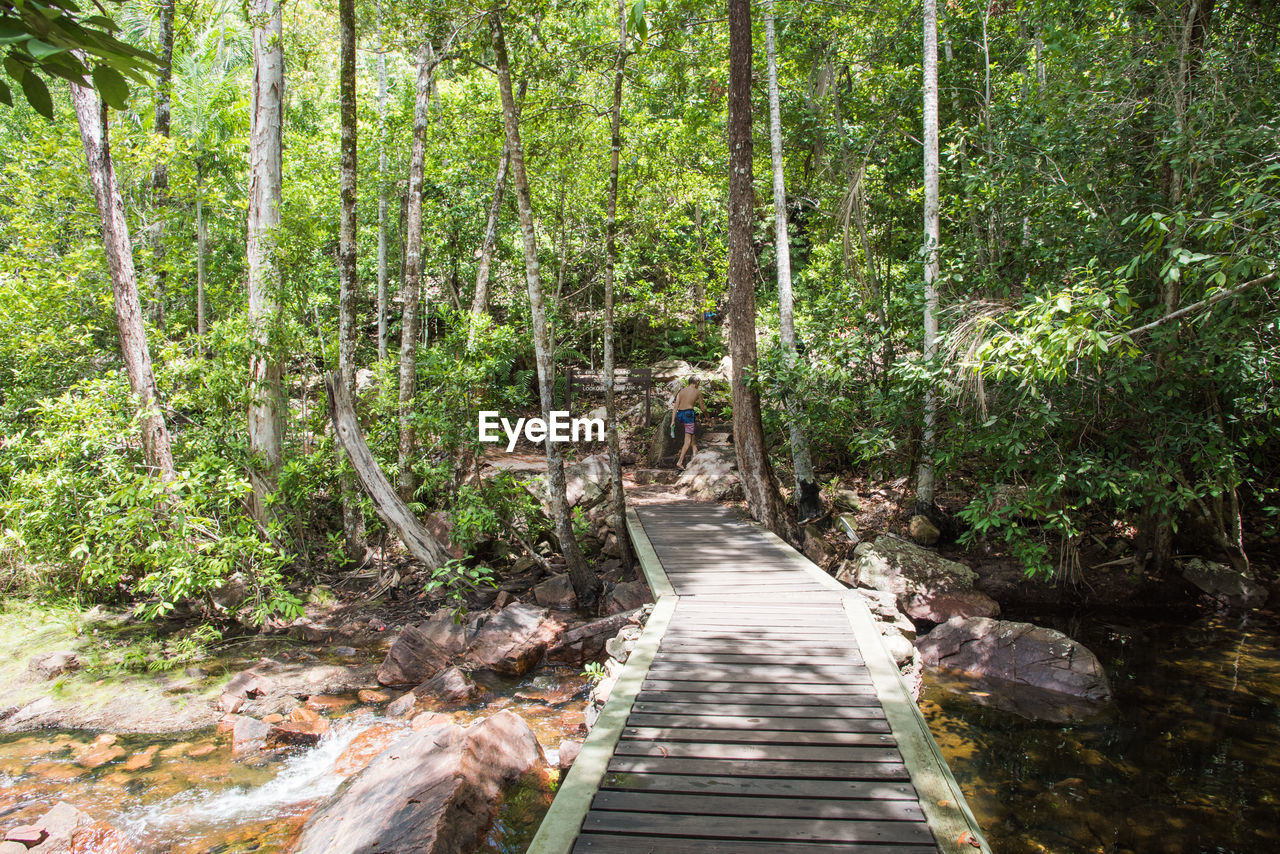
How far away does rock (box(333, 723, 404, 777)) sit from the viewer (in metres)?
5.84

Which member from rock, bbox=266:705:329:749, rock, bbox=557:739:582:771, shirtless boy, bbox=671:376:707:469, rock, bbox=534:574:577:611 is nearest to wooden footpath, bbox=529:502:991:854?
rock, bbox=557:739:582:771

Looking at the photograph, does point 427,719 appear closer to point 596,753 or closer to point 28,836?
point 28,836

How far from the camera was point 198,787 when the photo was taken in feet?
17.9

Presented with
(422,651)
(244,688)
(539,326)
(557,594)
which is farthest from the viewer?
(557,594)

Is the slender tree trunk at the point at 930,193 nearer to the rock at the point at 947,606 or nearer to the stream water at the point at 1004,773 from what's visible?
the rock at the point at 947,606

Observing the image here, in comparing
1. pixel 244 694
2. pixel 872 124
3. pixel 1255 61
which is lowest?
pixel 244 694

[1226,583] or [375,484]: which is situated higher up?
[375,484]

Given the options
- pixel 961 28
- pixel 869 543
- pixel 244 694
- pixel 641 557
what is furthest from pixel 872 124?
pixel 244 694

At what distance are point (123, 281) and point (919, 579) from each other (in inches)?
417

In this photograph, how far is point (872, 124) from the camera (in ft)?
40.7

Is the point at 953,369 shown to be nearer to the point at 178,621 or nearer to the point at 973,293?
the point at 973,293

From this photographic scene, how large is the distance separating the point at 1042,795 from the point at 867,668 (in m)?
1.81

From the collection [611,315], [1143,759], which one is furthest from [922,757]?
[611,315]

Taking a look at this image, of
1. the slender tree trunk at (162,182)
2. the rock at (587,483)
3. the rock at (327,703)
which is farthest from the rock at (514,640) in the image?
the slender tree trunk at (162,182)
